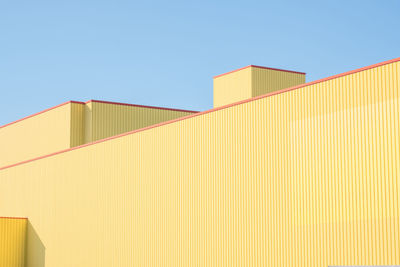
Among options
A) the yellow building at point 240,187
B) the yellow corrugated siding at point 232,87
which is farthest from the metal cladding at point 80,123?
the yellow corrugated siding at point 232,87

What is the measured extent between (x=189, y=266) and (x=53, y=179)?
41.1 feet

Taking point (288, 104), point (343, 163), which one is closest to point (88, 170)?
point (288, 104)

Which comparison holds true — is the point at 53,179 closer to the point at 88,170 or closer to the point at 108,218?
the point at 88,170

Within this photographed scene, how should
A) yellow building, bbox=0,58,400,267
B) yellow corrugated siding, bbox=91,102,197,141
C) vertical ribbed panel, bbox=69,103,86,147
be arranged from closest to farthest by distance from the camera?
yellow building, bbox=0,58,400,267
vertical ribbed panel, bbox=69,103,86,147
yellow corrugated siding, bbox=91,102,197,141

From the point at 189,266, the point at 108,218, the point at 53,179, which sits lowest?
the point at 189,266

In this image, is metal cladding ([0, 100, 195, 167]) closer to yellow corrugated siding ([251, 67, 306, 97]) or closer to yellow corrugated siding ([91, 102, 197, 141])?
yellow corrugated siding ([91, 102, 197, 141])

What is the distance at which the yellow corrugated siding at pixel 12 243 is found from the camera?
3703cm

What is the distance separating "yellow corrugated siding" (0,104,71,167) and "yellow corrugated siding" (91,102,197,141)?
1.53m

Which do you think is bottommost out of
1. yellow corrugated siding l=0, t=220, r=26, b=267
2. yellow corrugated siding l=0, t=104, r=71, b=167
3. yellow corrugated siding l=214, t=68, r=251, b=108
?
yellow corrugated siding l=0, t=220, r=26, b=267

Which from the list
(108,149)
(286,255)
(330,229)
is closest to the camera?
(330,229)

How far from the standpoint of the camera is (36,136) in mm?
42625

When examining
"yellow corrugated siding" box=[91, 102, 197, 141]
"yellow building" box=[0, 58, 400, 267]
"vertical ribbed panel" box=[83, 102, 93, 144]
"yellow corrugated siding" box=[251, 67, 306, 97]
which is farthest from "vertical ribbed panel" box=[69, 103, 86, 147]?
"yellow corrugated siding" box=[251, 67, 306, 97]

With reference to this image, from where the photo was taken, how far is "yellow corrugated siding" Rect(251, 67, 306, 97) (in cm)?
3834

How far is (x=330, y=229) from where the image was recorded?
67.9 ft
